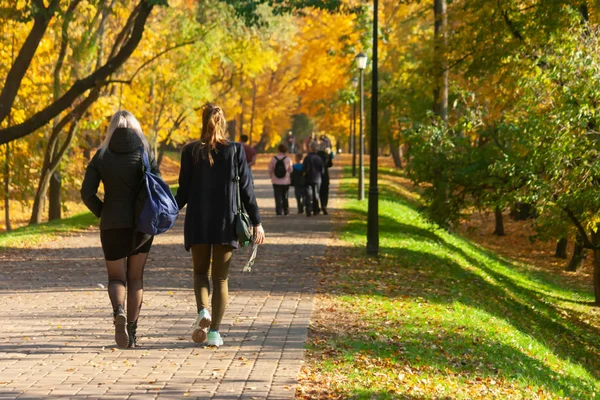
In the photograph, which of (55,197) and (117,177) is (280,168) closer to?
(55,197)

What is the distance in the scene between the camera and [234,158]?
869 cm

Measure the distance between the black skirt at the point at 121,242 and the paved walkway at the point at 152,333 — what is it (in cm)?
81

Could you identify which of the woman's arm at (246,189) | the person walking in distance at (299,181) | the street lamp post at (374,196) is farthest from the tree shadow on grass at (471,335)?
the person walking in distance at (299,181)

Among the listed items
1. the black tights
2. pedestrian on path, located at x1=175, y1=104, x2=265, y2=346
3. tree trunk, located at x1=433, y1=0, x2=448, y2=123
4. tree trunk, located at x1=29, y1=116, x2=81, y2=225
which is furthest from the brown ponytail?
tree trunk, located at x1=29, y1=116, x2=81, y2=225

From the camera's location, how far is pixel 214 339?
29.1 ft

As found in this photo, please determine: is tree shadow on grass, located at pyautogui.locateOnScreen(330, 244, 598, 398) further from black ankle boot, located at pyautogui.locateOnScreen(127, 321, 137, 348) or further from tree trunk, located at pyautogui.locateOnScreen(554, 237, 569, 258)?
tree trunk, located at pyautogui.locateOnScreen(554, 237, 569, 258)

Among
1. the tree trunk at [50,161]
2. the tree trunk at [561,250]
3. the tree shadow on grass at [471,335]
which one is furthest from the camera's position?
the tree trunk at [561,250]

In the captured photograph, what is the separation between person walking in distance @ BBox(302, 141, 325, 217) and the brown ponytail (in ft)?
52.8

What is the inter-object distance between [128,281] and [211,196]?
1.00 m

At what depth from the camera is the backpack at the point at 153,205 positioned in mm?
8453

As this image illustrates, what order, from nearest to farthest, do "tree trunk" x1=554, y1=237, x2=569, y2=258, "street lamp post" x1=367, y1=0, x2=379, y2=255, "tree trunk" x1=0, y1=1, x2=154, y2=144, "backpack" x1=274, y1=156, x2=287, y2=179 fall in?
"street lamp post" x1=367, y1=0, x2=379, y2=255 < "tree trunk" x1=0, y1=1, x2=154, y2=144 < "backpack" x1=274, y1=156, x2=287, y2=179 < "tree trunk" x1=554, y1=237, x2=569, y2=258

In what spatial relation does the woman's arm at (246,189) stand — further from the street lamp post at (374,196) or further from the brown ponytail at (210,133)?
the street lamp post at (374,196)

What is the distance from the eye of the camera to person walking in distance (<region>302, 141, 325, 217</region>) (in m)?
24.8

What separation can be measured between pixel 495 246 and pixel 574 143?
56.5 ft
